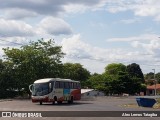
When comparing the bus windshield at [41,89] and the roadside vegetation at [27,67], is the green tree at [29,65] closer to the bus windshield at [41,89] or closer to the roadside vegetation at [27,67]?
the roadside vegetation at [27,67]

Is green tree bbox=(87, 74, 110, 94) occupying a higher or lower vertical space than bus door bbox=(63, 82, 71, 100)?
higher

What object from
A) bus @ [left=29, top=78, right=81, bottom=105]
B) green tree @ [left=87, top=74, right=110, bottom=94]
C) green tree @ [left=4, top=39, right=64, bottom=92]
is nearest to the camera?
bus @ [left=29, top=78, right=81, bottom=105]

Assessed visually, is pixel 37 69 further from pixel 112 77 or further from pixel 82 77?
pixel 82 77

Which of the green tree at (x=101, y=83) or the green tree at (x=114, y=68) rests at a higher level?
the green tree at (x=114, y=68)

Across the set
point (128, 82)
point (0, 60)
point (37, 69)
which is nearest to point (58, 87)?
point (37, 69)

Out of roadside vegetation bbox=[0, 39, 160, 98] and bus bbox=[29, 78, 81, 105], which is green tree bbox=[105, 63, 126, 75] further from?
bus bbox=[29, 78, 81, 105]

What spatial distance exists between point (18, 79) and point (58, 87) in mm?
28704

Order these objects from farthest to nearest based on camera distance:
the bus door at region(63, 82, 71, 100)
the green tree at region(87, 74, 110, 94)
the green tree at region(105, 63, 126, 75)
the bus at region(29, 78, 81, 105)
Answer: the green tree at region(105, 63, 126, 75) < the green tree at region(87, 74, 110, 94) < the bus door at region(63, 82, 71, 100) < the bus at region(29, 78, 81, 105)

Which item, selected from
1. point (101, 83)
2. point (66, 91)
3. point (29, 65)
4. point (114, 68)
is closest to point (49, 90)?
point (66, 91)

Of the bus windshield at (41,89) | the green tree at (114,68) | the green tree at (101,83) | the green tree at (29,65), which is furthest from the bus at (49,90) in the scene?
the green tree at (114,68)

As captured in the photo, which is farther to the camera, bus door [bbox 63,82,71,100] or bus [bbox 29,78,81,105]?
bus door [bbox 63,82,71,100]

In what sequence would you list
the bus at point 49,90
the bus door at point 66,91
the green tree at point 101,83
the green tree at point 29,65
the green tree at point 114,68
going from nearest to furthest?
the bus at point 49,90 → the bus door at point 66,91 → the green tree at point 29,65 → the green tree at point 101,83 → the green tree at point 114,68

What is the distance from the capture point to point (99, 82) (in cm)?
11388

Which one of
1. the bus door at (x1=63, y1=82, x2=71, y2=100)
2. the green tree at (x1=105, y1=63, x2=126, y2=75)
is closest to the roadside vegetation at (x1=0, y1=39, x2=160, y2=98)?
the bus door at (x1=63, y1=82, x2=71, y2=100)
